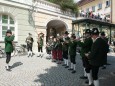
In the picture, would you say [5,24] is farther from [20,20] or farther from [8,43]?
[8,43]

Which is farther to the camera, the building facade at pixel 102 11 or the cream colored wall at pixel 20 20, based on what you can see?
the building facade at pixel 102 11

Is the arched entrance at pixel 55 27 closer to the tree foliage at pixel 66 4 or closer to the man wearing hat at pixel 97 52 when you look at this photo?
the tree foliage at pixel 66 4

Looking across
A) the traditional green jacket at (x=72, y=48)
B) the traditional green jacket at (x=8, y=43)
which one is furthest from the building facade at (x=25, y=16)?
the traditional green jacket at (x=72, y=48)

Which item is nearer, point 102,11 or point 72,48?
point 72,48

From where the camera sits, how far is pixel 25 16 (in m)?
16.7

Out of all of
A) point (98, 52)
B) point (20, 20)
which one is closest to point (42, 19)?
point (20, 20)

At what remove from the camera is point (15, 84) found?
22.2 feet

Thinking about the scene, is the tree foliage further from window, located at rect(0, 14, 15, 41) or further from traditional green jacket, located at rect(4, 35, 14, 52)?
traditional green jacket, located at rect(4, 35, 14, 52)

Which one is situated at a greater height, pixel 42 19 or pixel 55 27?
pixel 42 19

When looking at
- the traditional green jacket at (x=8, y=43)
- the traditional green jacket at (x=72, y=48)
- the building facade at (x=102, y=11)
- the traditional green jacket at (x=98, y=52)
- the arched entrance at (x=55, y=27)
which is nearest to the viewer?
the traditional green jacket at (x=98, y=52)

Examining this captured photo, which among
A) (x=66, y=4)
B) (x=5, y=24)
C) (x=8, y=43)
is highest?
(x=66, y=4)

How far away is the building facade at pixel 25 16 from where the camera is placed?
1548cm

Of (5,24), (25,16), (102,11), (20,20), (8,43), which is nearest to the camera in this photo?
(8,43)

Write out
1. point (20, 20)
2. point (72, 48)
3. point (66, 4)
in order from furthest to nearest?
point (66, 4) → point (20, 20) → point (72, 48)
